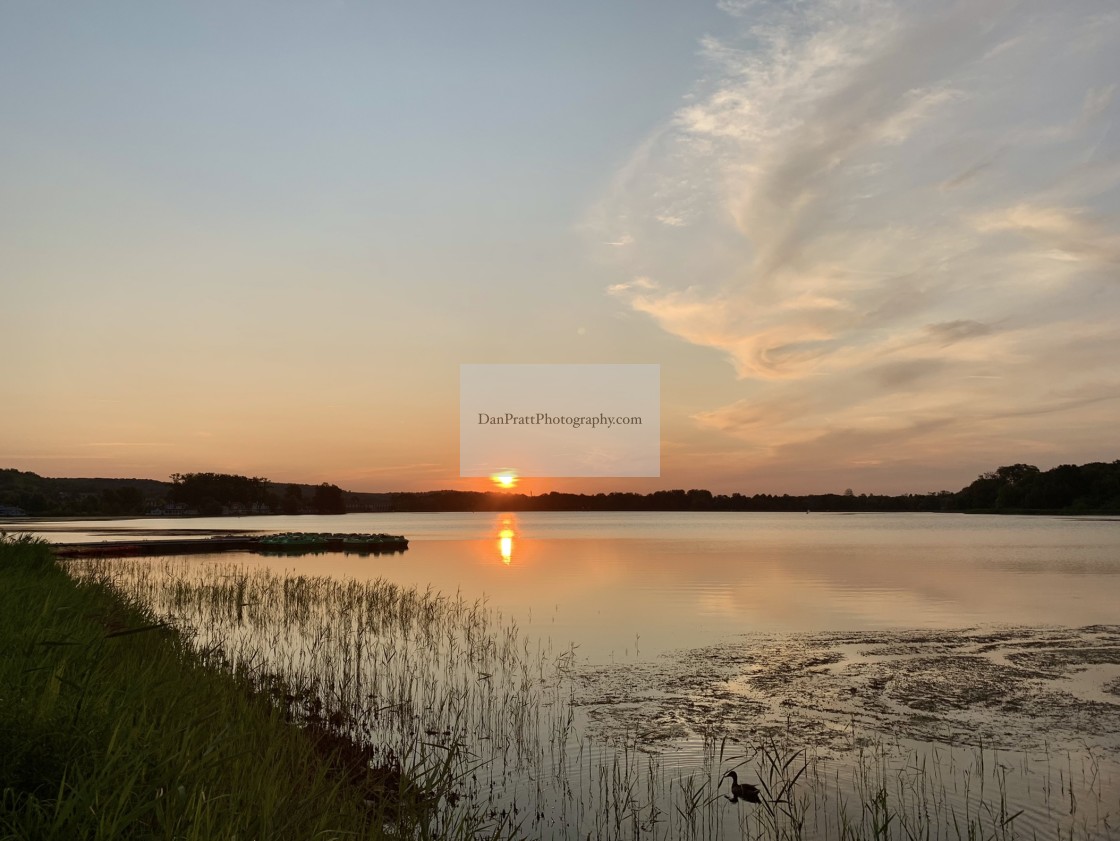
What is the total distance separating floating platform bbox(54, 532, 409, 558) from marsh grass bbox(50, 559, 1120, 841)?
151 feet

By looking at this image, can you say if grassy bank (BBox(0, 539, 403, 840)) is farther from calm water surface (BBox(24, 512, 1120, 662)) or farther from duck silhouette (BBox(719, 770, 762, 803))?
calm water surface (BBox(24, 512, 1120, 662))

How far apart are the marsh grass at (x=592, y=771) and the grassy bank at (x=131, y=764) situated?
99 cm

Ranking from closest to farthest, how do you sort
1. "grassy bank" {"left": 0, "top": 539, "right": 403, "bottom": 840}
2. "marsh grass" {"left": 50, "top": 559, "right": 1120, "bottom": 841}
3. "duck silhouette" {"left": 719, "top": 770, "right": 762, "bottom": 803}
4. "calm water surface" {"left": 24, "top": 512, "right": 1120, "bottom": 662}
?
"grassy bank" {"left": 0, "top": 539, "right": 403, "bottom": 840} → "marsh grass" {"left": 50, "top": 559, "right": 1120, "bottom": 841} → "duck silhouette" {"left": 719, "top": 770, "right": 762, "bottom": 803} → "calm water surface" {"left": 24, "top": 512, "right": 1120, "bottom": 662}

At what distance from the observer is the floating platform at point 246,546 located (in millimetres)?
59625

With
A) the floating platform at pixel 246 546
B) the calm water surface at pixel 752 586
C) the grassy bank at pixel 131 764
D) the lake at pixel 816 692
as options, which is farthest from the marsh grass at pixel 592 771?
the floating platform at pixel 246 546

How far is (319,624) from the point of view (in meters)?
27.1

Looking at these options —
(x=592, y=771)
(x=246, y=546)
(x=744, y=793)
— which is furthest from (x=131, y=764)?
(x=246, y=546)

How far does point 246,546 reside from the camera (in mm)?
73438

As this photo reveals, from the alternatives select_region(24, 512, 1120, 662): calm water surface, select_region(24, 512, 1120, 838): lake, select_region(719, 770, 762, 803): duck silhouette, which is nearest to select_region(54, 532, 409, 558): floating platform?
select_region(24, 512, 1120, 662): calm water surface

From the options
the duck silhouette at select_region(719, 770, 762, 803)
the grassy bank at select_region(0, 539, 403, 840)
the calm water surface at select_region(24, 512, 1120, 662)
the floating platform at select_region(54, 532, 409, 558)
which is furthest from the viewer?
the floating platform at select_region(54, 532, 409, 558)

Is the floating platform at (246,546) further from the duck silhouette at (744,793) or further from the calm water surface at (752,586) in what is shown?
the duck silhouette at (744,793)

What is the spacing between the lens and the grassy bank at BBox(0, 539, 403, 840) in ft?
17.5

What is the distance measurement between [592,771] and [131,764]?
324 inches

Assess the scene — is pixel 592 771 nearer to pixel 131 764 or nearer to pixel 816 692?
pixel 816 692
